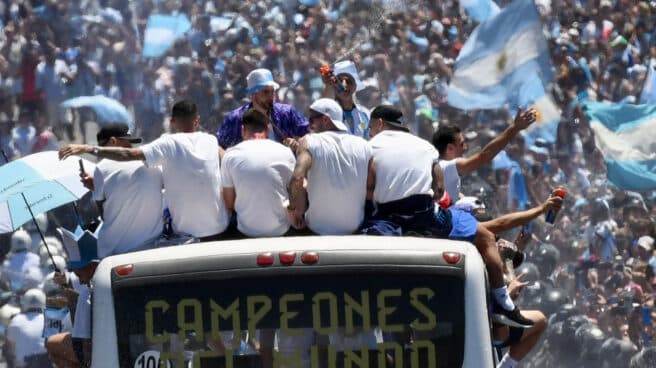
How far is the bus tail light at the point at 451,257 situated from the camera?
372 inches

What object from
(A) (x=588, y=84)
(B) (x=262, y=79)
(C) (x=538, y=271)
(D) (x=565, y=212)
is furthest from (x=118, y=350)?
(A) (x=588, y=84)

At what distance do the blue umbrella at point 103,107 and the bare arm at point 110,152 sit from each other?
11.8 meters

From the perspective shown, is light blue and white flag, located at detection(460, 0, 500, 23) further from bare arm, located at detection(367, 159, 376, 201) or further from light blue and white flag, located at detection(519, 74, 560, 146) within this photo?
bare arm, located at detection(367, 159, 376, 201)

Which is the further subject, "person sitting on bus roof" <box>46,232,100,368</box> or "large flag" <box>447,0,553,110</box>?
"large flag" <box>447,0,553,110</box>

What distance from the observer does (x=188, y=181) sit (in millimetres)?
10312

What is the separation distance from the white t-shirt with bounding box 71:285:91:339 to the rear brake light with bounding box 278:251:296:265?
1506mm

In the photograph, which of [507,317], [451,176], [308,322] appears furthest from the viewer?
[451,176]

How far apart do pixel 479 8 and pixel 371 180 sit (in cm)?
1396

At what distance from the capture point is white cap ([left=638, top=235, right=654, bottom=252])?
21031mm

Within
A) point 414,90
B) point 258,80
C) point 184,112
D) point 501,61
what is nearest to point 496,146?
point 258,80

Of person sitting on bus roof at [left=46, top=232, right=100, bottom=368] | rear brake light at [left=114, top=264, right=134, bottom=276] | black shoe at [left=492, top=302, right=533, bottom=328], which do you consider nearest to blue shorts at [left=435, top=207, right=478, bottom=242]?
black shoe at [left=492, top=302, right=533, bottom=328]

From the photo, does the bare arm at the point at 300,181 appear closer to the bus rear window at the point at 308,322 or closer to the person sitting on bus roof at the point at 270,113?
the bus rear window at the point at 308,322

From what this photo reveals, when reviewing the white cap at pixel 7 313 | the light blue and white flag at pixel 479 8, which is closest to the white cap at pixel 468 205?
the white cap at pixel 7 313

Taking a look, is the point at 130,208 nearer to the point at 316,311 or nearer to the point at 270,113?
the point at 316,311
